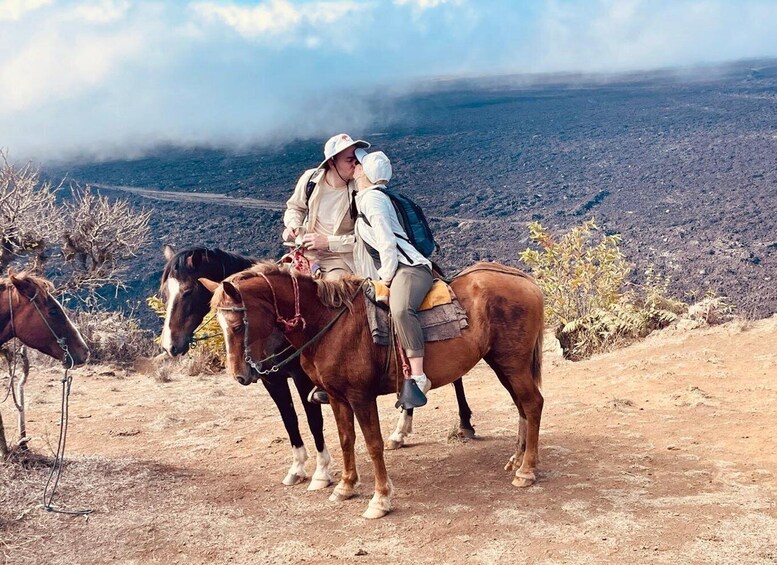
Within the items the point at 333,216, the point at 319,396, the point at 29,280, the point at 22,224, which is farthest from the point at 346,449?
the point at 22,224

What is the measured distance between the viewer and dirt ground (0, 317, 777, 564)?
4.44m

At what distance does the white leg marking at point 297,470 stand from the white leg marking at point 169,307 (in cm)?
126

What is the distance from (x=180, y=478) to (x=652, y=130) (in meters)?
20.7

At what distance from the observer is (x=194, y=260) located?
5688 millimetres

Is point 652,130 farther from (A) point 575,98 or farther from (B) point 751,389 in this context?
(B) point 751,389

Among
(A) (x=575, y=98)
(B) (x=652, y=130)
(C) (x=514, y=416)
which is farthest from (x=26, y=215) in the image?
(A) (x=575, y=98)

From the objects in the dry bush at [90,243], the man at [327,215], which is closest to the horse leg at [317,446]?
the man at [327,215]

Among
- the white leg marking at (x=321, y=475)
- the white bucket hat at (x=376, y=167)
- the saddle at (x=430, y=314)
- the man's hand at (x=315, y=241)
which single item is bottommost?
the white leg marking at (x=321, y=475)

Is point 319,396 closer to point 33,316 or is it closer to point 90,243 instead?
point 33,316

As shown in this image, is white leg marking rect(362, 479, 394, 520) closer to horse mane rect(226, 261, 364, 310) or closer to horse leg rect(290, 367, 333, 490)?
horse leg rect(290, 367, 333, 490)

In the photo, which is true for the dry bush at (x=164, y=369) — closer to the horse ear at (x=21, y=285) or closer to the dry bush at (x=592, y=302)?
the horse ear at (x=21, y=285)

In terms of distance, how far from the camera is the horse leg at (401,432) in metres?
6.66

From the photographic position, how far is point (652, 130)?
23.1m

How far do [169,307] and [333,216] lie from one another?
1.39m
